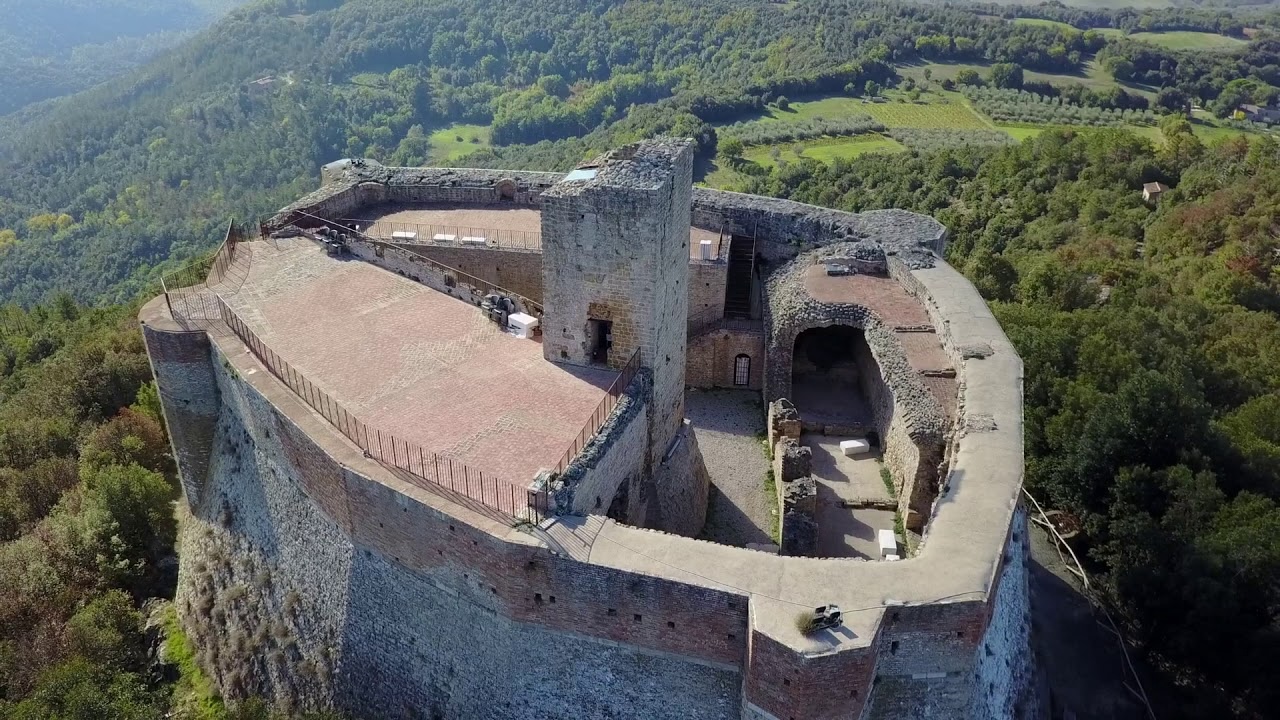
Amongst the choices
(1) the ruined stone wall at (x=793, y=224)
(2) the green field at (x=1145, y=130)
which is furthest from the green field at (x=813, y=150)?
(1) the ruined stone wall at (x=793, y=224)

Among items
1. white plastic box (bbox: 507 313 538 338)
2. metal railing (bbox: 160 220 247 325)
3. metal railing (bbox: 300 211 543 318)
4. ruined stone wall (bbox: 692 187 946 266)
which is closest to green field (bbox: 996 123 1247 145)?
ruined stone wall (bbox: 692 187 946 266)

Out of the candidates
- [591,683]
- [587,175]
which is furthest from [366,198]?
[591,683]

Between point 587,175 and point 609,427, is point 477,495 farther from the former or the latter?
point 587,175

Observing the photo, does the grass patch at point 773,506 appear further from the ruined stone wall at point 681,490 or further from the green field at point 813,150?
the green field at point 813,150

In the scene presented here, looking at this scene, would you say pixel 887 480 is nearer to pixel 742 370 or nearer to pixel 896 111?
pixel 742 370

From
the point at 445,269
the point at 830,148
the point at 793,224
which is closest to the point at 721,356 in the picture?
the point at 793,224
